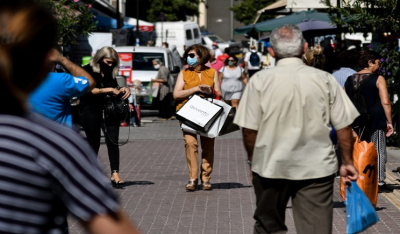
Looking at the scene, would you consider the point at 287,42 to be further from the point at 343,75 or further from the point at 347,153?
the point at 343,75

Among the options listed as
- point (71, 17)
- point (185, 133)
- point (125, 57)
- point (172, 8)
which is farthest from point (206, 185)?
point (172, 8)

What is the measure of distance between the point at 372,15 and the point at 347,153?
31.8ft

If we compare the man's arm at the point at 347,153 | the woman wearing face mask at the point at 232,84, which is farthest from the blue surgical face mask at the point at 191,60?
the woman wearing face mask at the point at 232,84

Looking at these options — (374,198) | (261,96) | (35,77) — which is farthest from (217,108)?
(35,77)

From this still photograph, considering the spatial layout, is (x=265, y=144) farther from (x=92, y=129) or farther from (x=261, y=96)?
(x=92, y=129)

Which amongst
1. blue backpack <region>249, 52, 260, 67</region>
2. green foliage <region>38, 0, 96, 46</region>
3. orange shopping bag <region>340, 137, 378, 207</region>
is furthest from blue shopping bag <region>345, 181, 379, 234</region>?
blue backpack <region>249, 52, 260, 67</region>

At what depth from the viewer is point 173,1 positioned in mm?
54219

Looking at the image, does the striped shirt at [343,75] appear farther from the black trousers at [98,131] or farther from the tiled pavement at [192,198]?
the black trousers at [98,131]

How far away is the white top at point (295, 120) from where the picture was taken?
4871mm

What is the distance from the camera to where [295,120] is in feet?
16.1

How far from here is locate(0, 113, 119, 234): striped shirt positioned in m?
2.07

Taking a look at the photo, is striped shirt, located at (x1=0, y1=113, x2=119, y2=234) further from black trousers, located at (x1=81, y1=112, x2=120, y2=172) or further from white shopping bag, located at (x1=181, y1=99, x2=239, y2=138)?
black trousers, located at (x1=81, y1=112, x2=120, y2=172)

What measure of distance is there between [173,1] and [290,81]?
49791mm

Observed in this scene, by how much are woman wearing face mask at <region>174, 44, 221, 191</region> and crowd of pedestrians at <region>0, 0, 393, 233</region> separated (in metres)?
0.01
